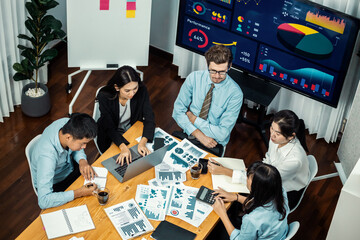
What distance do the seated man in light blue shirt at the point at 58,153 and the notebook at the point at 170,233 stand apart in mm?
520

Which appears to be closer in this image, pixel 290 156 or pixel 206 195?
pixel 206 195

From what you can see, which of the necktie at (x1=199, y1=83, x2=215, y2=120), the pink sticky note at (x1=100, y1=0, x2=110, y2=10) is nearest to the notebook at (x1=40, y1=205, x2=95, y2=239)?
the necktie at (x1=199, y1=83, x2=215, y2=120)

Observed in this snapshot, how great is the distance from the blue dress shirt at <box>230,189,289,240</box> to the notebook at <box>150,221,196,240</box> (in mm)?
334

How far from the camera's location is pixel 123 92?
3699 millimetres

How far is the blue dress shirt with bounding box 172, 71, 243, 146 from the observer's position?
387cm

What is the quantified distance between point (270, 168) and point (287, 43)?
5.93ft

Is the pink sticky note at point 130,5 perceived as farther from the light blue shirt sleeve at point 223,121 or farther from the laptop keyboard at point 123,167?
the laptop keyboard at point 123,167

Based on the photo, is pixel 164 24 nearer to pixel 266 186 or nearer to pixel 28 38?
pixel 28 38

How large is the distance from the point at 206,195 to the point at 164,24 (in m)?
3.14

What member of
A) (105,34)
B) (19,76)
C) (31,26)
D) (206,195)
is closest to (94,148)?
(19,76)

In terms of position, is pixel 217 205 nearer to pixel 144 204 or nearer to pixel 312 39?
pixel 144 204

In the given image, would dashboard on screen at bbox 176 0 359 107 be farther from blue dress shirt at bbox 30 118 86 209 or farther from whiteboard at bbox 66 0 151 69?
blue dress shirt at bbox 30 118 86 209

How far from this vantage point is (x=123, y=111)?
12.8 feet

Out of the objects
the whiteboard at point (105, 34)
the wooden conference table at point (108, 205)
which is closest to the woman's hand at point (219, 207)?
the wooden conference table at point (108, 205)
